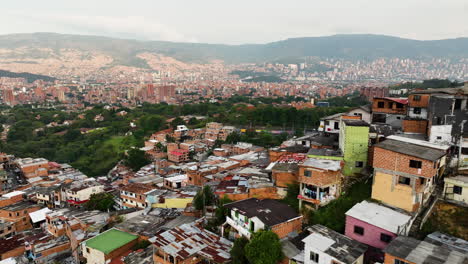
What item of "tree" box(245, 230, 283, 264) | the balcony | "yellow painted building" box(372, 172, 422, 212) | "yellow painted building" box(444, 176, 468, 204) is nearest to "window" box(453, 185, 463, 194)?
"yellow painted building" box(444, 176, 468, 204)

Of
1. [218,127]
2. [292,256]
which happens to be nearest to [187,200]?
[292,256]

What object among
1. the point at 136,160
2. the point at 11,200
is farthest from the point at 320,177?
the point at 136,160

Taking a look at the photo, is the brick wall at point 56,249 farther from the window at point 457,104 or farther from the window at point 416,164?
the window at point 457,104

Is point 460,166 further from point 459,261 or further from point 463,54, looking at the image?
point 463,54

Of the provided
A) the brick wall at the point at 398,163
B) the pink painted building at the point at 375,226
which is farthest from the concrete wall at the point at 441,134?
the pink painted building at the point at 375,226

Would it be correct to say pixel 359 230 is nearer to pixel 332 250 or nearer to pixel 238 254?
pixel 332 250

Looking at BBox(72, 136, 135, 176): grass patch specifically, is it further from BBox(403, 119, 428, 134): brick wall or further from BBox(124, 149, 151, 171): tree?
BBox(403, 119, 428, 134): brick wall
